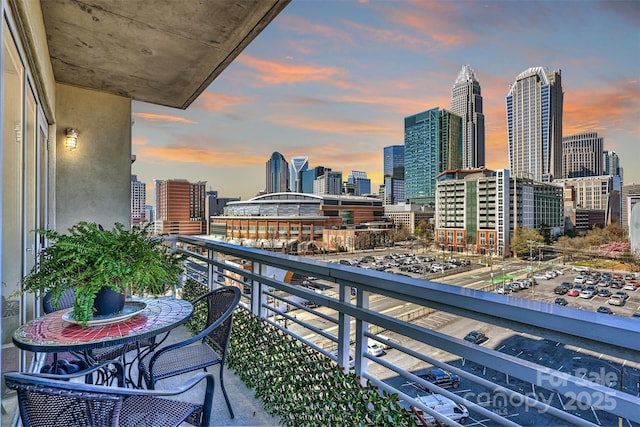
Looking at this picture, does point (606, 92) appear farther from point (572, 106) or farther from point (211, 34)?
point (211, 34)

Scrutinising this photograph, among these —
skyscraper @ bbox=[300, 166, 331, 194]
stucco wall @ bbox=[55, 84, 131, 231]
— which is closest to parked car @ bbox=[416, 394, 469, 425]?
stucco wall @ bbox=[55, 84, 131, 231]

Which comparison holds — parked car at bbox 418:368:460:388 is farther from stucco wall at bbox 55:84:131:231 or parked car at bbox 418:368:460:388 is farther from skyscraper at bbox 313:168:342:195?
skyscraper at bbox 313:168:342:195

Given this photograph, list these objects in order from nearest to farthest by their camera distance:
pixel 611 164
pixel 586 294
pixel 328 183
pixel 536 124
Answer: pixel 586 294, pixel 611 164, pixel 536 124, pixel 328 183

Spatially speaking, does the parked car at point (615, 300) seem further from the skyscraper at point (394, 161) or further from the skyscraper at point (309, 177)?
the skyscraper at point (309, 177)

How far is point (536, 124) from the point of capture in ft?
50.0

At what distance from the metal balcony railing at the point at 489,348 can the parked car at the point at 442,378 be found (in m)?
0.04

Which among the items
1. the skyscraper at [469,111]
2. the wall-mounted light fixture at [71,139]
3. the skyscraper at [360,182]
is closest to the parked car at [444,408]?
the wall-mounted light fixture at [71,139]

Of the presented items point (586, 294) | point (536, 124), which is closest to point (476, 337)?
point (586, 294)

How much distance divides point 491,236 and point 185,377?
12138mm

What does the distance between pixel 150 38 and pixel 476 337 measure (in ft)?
10.8

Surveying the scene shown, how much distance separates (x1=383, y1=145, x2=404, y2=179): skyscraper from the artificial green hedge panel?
23.1 meters

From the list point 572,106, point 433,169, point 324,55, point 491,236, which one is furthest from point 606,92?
point 324,55

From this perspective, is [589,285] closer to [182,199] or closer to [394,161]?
[182,199]

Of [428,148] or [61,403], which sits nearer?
[61,403]
